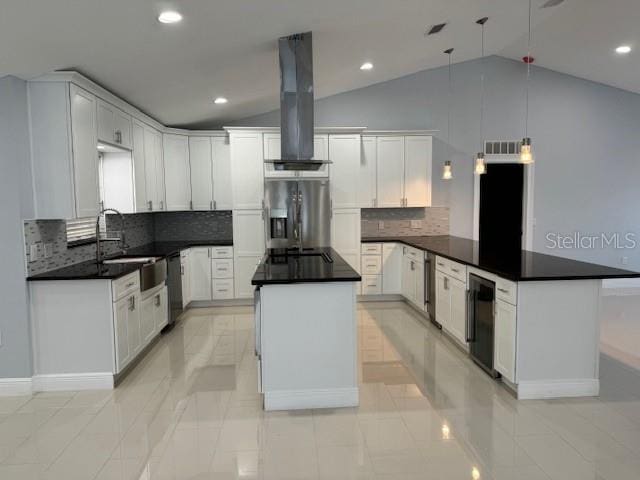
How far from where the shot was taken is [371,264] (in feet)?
21.2

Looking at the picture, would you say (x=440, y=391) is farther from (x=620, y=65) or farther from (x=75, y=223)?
(x=620, y=65)

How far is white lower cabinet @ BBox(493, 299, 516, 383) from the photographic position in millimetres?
3303

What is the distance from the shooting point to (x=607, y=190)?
713 cm

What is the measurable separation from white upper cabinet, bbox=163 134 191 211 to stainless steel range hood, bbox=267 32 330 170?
9.08ft

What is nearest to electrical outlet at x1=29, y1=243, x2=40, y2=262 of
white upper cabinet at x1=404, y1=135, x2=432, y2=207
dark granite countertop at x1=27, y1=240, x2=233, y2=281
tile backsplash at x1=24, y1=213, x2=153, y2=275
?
tile backsplash at x1=24, y1=213, x2=153, y2=275

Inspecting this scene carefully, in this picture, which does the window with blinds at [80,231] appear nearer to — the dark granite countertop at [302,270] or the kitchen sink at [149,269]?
the kitchen sink at [149,269]

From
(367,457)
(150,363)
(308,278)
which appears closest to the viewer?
(367,457)

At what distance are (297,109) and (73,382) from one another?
2.95 m

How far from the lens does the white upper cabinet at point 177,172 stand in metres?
6.20

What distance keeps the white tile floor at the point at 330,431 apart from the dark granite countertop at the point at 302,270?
3.08ft

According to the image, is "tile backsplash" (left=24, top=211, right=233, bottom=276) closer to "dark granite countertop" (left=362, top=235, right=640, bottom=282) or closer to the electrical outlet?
the electrical outlet

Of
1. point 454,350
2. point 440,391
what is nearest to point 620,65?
point 454,350

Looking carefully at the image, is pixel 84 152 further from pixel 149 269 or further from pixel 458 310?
pixel 458 310

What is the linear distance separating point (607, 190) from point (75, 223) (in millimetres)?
7507
